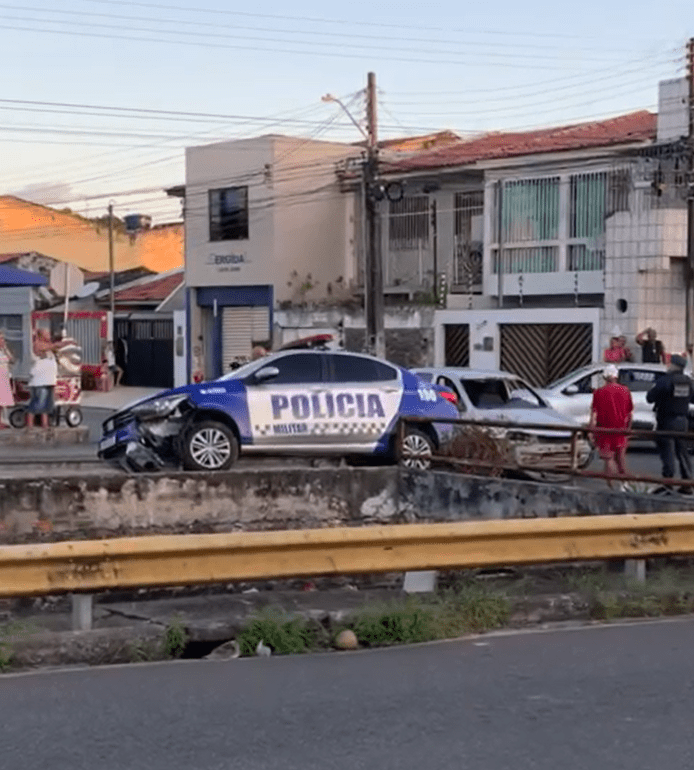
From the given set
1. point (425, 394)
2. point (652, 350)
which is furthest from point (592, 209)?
point (425, 394)

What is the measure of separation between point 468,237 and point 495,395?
19.0 meters

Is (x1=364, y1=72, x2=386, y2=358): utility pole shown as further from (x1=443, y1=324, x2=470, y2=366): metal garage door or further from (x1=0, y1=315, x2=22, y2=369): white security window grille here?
(x1=0, y1=315, x2=22, y2=369): white security window grille

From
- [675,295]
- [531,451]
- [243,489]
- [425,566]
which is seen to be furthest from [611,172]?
[425,566]

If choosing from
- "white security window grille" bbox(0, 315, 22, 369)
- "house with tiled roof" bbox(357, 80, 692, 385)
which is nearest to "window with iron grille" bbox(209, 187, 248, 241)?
"house with tiled roof" bbox(357, 80, 692, 385)

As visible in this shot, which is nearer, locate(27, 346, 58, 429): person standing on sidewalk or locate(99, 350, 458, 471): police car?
locate(99, 350, 458, 471): police car

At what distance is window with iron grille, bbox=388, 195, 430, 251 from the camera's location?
3931 centimetres

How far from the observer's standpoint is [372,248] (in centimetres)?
3525

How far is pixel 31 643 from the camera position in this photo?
303 inches

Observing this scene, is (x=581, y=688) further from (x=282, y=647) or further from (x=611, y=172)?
(x=611, y=172)

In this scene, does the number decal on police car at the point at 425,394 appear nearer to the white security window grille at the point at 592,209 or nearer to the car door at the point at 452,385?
the car door at the point at 452,385

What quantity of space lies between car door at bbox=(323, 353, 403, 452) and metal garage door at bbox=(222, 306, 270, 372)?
78.8 ft

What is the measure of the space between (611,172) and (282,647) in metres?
27.0

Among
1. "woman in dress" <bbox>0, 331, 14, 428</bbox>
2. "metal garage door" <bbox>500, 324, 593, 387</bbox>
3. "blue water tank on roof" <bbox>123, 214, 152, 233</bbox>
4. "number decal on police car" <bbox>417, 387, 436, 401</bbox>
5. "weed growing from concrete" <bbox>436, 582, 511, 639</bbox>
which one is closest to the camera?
"weed growing from concrete" <bbox>436, 582, 511, 639</bbox>

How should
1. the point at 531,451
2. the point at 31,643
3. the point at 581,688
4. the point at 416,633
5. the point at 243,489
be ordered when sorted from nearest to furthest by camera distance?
the point at 581,688
the point at 31,643
the point at 416,633
the point at 243,489
the point at 531,451
